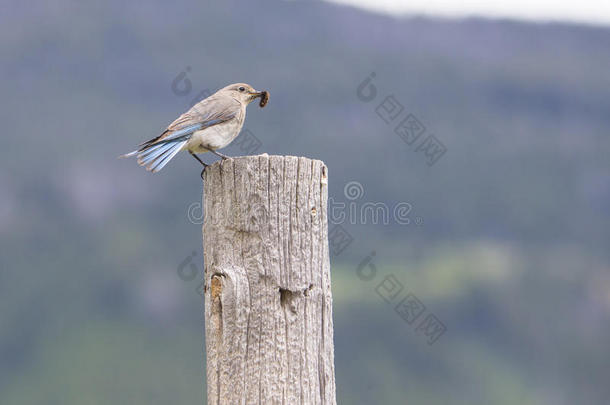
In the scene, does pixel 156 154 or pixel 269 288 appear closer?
pixel 269 288

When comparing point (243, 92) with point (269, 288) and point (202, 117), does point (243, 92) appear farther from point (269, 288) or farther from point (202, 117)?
point (269, 288)

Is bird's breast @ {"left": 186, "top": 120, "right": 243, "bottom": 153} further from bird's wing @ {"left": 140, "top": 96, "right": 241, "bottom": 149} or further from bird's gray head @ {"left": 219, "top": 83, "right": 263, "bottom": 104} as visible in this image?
bird's gray head @ {"left": 219, "top": 83, "right": 263, "bottom": 104}

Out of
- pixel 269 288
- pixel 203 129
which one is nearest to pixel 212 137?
pixel 203 129

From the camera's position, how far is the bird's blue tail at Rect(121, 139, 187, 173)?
493cm

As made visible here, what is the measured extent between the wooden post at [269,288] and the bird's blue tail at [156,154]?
1.35 metres

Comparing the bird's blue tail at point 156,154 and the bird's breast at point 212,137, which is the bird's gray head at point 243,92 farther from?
the bird's blue tail at point 156,154

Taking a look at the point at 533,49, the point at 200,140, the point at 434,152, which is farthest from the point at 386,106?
the point at 533,49

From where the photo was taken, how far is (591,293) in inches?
769

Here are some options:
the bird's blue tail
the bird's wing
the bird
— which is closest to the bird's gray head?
the bird

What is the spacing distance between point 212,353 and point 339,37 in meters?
21.1

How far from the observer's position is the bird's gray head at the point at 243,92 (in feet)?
19.9

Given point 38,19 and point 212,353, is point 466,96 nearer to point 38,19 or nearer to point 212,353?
point 38,19

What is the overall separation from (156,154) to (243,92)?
134 centimetres

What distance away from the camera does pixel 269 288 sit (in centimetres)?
353
